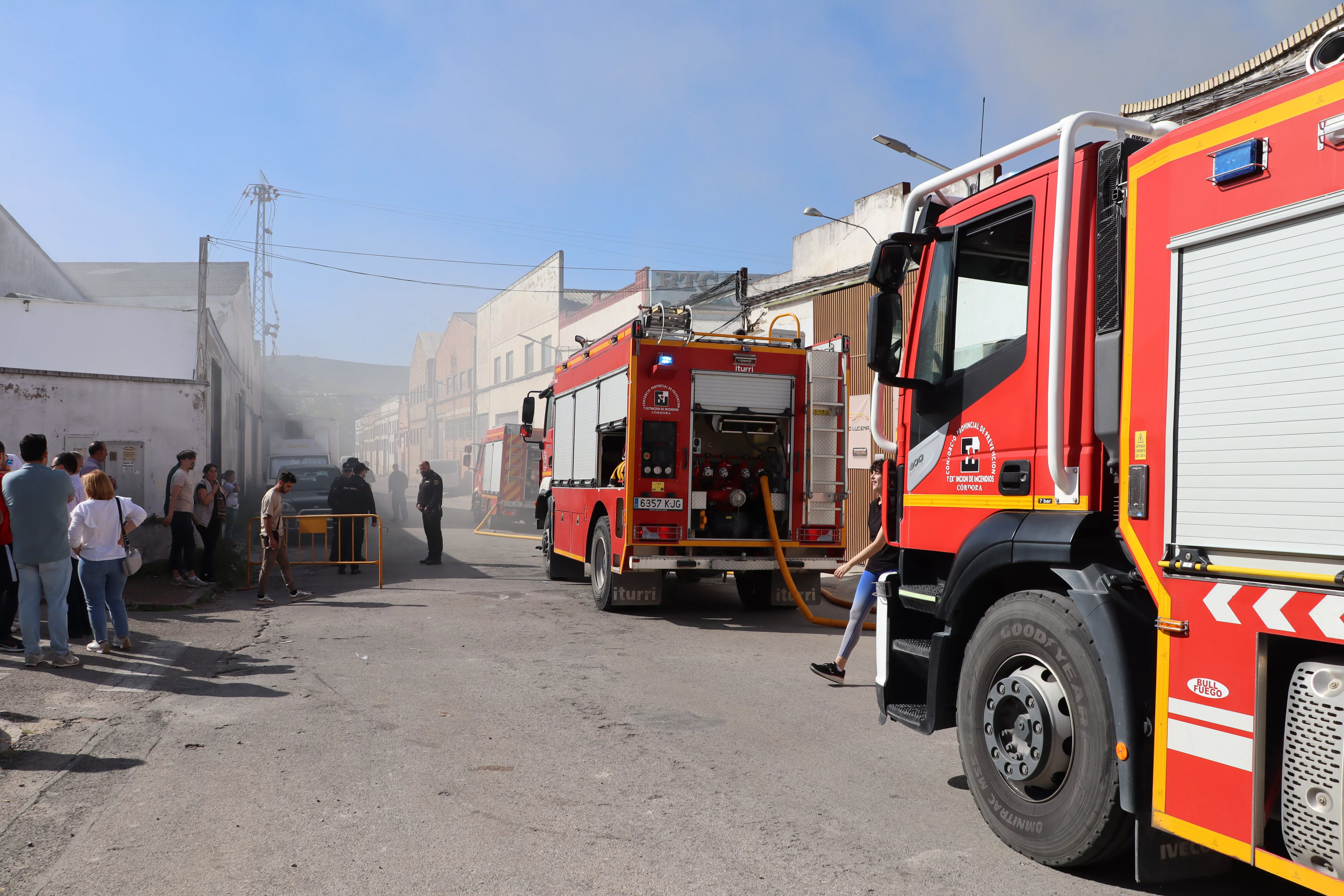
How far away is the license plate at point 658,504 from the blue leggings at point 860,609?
3.74m

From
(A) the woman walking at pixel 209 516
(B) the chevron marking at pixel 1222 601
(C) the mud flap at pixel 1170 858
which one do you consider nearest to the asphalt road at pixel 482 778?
(C) the mud flap at pixel 1170 858

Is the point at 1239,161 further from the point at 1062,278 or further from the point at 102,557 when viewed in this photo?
the point at 102,557

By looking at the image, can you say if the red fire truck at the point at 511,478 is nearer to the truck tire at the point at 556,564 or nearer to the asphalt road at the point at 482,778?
the truck tire at the point at 556,564

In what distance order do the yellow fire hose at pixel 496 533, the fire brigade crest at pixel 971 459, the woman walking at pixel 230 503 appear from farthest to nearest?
the yellow fire hose at pixel 496 533 < the woman walking at pixel 230 503 < the fire brigade crest at pixel 971 459

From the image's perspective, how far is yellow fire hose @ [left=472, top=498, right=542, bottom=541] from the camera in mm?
22844

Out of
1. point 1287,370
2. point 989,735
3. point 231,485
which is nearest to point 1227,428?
point 1287,370

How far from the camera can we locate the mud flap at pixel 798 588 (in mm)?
11422

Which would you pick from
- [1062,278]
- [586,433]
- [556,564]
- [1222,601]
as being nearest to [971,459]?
[1062,278]

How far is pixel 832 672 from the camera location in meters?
7.50

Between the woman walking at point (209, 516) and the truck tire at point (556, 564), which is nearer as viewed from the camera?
the woman walking at point (209, 516)

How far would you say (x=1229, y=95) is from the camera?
11719mm

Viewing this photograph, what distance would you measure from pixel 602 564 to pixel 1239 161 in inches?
360

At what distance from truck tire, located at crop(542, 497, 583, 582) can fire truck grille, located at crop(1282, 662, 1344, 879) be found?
11.8 metres

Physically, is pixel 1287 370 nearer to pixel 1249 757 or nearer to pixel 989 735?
pixel 1249 757
